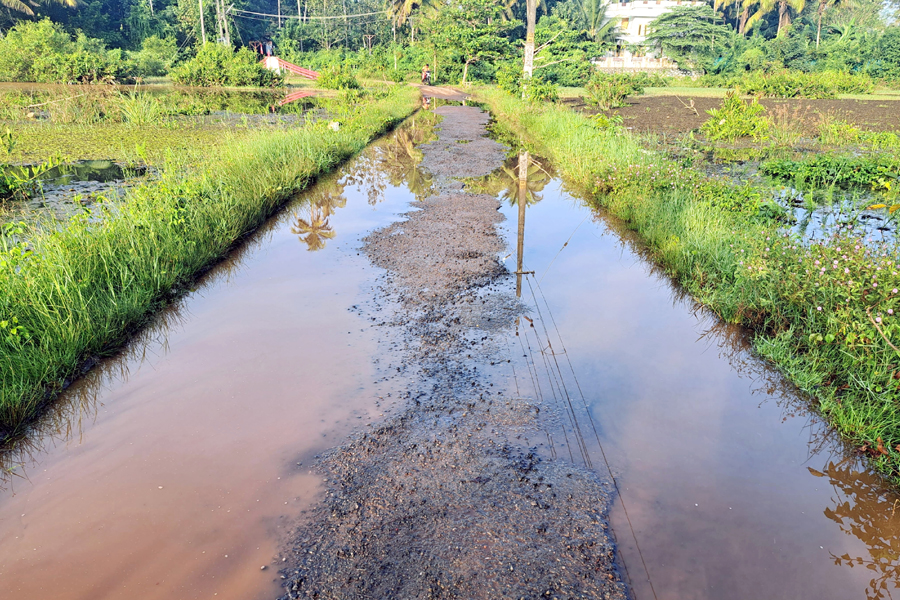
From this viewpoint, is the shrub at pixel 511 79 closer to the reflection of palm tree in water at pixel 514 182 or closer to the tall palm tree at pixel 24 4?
the reflection of palm tree in water at pixel 514 182

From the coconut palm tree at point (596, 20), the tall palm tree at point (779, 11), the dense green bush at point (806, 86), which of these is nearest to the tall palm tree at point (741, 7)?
the tall palm tree at point (779, 11)

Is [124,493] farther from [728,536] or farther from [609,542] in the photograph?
[728,536]

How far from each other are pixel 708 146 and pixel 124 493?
43.4 feet

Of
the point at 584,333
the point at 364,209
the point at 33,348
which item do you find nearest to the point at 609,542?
the point at 584,333

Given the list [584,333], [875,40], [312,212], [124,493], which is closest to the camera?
[124,493]

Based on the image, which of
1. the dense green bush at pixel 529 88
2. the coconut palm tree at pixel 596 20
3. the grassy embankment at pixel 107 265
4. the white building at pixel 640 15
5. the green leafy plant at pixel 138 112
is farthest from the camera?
the white building at pixel 640 15

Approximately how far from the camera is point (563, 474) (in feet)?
9.76

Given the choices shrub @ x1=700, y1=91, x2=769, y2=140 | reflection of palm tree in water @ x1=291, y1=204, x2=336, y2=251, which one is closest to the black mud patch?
reflection of palm tree in water @ x1=291, y1=204, x2=336, y2=251

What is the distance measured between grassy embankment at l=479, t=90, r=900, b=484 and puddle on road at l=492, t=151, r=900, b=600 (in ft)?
0.53

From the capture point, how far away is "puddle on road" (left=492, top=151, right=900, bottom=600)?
97.9 inches

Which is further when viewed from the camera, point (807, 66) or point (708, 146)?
point (807, 66)

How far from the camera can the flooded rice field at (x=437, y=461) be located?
7.95 feet

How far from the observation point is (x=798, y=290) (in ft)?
14.3

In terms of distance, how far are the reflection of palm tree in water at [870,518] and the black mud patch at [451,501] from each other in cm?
108
